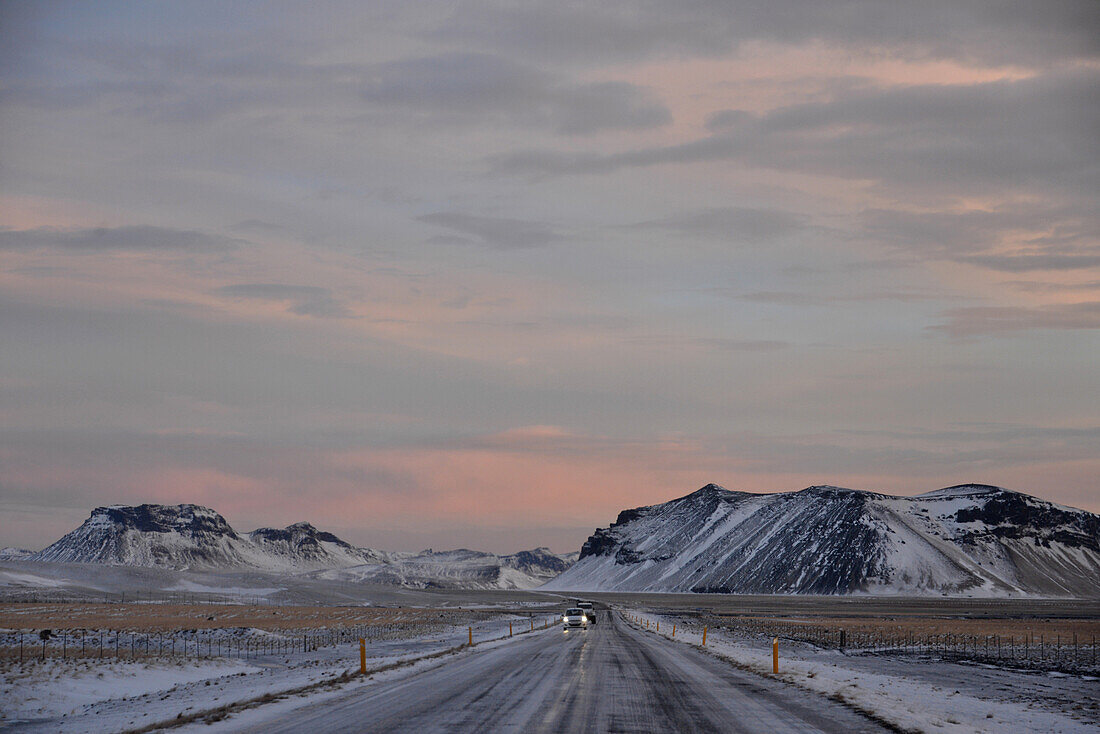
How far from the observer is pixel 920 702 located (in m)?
29.3

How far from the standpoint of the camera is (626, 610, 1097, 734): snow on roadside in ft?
79.0

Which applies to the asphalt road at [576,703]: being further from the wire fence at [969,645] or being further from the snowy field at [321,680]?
the wire fence at [969,645]

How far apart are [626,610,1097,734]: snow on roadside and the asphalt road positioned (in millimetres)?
1102

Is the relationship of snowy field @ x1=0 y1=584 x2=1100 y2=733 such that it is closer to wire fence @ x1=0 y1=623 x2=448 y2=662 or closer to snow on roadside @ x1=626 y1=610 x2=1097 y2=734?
snow on roadside @ x1=626 y1=610 x2=1097 y2=734

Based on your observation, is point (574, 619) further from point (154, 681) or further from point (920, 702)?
point (920, 702)

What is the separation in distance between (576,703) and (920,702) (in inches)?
465

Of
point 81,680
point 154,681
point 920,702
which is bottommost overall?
point 154,681

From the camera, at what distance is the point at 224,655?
172 feet

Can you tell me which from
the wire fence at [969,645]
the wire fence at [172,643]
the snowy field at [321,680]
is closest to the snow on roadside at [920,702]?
the snowy field at [321,680]

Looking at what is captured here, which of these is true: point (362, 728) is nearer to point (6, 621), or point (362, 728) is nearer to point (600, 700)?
point (600, 700)

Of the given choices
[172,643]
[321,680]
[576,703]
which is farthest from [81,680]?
[172,643]

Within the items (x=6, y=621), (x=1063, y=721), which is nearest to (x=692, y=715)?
(x=1063, y=721)

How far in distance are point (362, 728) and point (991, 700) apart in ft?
75.0

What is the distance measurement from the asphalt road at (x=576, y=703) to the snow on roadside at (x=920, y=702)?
1.10 m
